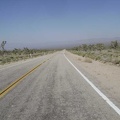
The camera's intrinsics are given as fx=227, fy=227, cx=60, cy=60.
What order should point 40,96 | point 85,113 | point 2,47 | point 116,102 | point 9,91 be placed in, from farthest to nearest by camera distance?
point 2,47 < point 9,91 < point 40,96 < point 116,102 < point 85,113

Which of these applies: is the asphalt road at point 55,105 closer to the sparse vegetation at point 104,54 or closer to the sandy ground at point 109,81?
the sandy ground at point 109,81

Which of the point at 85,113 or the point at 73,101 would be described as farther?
the point at 73,101

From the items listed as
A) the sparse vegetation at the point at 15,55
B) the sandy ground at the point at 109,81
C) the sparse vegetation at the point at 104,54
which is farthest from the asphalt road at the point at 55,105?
the sparse vegetation at the point at 15,55

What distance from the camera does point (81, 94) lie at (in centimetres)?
816

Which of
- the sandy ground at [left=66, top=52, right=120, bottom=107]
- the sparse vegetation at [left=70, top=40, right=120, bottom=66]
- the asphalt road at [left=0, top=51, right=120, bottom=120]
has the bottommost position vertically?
the sparse vegetation at [left=70, top=40, right=120, bottom=66]

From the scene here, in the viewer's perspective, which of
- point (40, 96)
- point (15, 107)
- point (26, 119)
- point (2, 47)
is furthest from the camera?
point (2, 47)

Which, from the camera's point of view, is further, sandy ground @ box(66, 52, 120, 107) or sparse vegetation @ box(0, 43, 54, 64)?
sparse vegetation @ box(0, 43, 54, 64)

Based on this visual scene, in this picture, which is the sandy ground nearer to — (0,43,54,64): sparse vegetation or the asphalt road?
the asphalt road

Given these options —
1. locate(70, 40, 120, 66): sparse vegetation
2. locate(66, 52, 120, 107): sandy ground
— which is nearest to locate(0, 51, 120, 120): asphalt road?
locate(66, 52, 120, 107): sandy ground

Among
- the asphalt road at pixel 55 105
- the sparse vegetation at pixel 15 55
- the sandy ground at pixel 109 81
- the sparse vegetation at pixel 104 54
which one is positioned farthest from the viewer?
the sparse vegetation at pixel 15 55

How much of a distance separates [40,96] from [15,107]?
1.54 meters

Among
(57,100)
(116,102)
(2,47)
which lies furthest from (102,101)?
(2,47)

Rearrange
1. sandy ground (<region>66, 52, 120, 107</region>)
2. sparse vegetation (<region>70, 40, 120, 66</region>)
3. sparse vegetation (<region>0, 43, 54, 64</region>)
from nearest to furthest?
1. sandy ground (<region>66, 52, 120, 107</region>)
2. sparse vegetation (<region>70, 40, 120, 66</region>)
3. sparse vegetation (<region>0, 43, 54, 64</region>)

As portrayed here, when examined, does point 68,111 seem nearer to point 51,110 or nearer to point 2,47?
point 51,110
